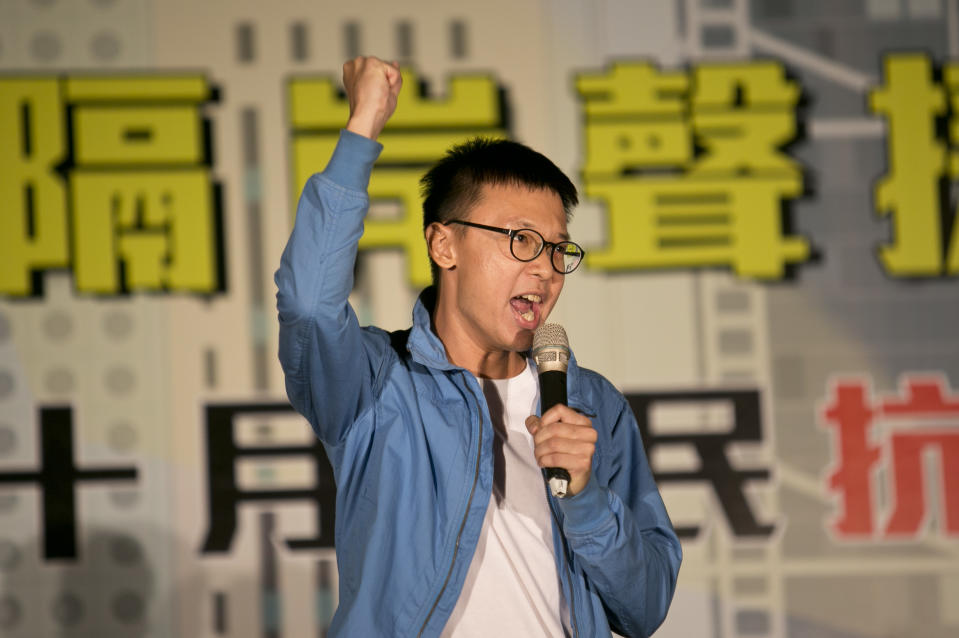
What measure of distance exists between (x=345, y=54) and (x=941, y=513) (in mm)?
2350

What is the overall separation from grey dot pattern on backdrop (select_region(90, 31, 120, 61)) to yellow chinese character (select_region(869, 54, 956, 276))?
93.9 inches

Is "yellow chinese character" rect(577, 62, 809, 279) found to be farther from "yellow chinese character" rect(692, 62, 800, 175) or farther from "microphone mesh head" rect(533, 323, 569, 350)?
"microphone mesh head" rect(533, 323, 569, 350)

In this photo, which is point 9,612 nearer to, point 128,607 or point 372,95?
point 128,607

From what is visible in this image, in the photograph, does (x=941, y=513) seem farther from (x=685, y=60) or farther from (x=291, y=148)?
(x=291, y=148)

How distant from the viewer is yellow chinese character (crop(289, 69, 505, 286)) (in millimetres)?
3045

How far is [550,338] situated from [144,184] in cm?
210

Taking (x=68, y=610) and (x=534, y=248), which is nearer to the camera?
(x=534, y=248)

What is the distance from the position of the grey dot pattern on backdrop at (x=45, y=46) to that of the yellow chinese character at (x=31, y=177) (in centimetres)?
8

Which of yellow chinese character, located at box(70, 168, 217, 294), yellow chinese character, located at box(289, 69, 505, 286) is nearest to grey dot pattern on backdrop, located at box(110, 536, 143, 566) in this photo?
yellow chinese character, located at box(70, 168, 217, 294)

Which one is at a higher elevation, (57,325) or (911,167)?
(911,167)

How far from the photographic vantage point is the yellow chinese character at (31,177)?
3002 millimetres

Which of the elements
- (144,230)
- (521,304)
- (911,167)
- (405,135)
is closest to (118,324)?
(144,230)

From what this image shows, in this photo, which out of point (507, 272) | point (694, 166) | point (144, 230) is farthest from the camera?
point (694, 166)

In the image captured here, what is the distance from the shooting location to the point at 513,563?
1.30m
